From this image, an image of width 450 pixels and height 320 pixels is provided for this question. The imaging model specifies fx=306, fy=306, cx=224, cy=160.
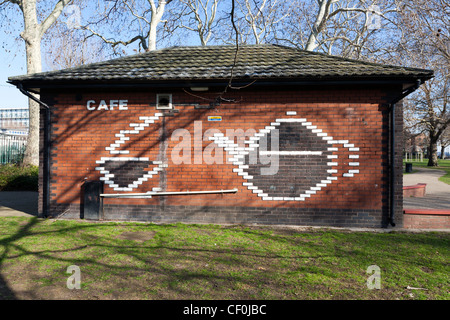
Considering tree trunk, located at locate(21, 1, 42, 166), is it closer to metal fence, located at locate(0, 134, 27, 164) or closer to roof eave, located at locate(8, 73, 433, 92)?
metal fence, located at locate(0, 134, 27, 164)

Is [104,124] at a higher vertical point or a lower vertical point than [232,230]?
higher

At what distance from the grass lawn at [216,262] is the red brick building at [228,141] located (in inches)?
28.7

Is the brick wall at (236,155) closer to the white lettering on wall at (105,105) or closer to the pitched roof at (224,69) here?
the white lettering on wall at (105,105)

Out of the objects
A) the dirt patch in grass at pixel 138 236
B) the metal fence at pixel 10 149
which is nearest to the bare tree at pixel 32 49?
the metal fence at pixel 10 149

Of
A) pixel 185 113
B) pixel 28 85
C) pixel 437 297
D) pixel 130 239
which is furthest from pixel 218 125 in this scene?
pixel 437 297

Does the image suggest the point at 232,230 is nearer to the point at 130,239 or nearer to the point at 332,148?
the point at 130,239

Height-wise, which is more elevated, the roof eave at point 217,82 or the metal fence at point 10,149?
the roof eave at point 217,82

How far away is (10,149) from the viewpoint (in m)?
17.8

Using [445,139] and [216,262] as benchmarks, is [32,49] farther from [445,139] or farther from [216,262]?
[445,139]

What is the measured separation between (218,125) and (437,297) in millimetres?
5418

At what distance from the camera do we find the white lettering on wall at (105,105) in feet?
25.6

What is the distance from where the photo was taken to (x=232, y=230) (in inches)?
269

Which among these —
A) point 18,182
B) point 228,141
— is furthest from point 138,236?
point 18,182

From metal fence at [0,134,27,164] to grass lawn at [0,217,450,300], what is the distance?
12853 mm
